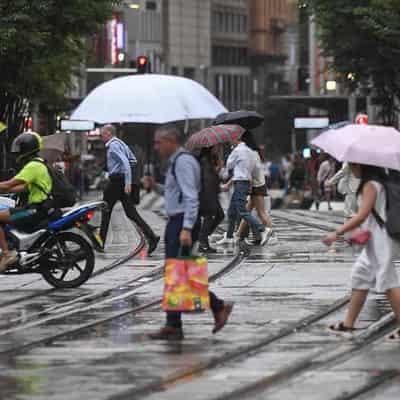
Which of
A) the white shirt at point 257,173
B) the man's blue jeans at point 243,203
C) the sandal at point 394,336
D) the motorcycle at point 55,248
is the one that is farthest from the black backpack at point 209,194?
the white shirt at point 257,173

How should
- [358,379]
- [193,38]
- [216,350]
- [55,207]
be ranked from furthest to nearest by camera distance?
[193,38]
[55,207]
[216,350]
[358,379]

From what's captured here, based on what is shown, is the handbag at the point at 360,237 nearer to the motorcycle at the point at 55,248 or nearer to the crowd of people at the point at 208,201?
the crowd of people at the point at 208,201

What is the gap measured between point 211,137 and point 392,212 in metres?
8.90

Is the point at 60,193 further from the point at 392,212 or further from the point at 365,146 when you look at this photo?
the point at 392,212

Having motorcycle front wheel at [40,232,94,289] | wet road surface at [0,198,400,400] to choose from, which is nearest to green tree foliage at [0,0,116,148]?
wet road surface at [0,198,400,400]

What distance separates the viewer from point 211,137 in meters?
21.5

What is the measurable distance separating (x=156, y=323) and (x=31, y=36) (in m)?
19.1

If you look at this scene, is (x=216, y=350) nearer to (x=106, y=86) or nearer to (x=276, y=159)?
(x=106, y=86)

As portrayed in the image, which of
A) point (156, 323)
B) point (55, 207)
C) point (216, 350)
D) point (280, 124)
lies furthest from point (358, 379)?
point (280, 124)

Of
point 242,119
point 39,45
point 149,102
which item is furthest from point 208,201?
point 39,45

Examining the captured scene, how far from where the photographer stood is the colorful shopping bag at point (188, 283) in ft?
41.7

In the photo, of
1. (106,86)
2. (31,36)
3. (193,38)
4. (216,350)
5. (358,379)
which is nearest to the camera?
(358,379)

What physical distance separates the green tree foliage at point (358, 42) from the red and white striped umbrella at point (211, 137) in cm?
1634

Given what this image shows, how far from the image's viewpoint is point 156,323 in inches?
548
